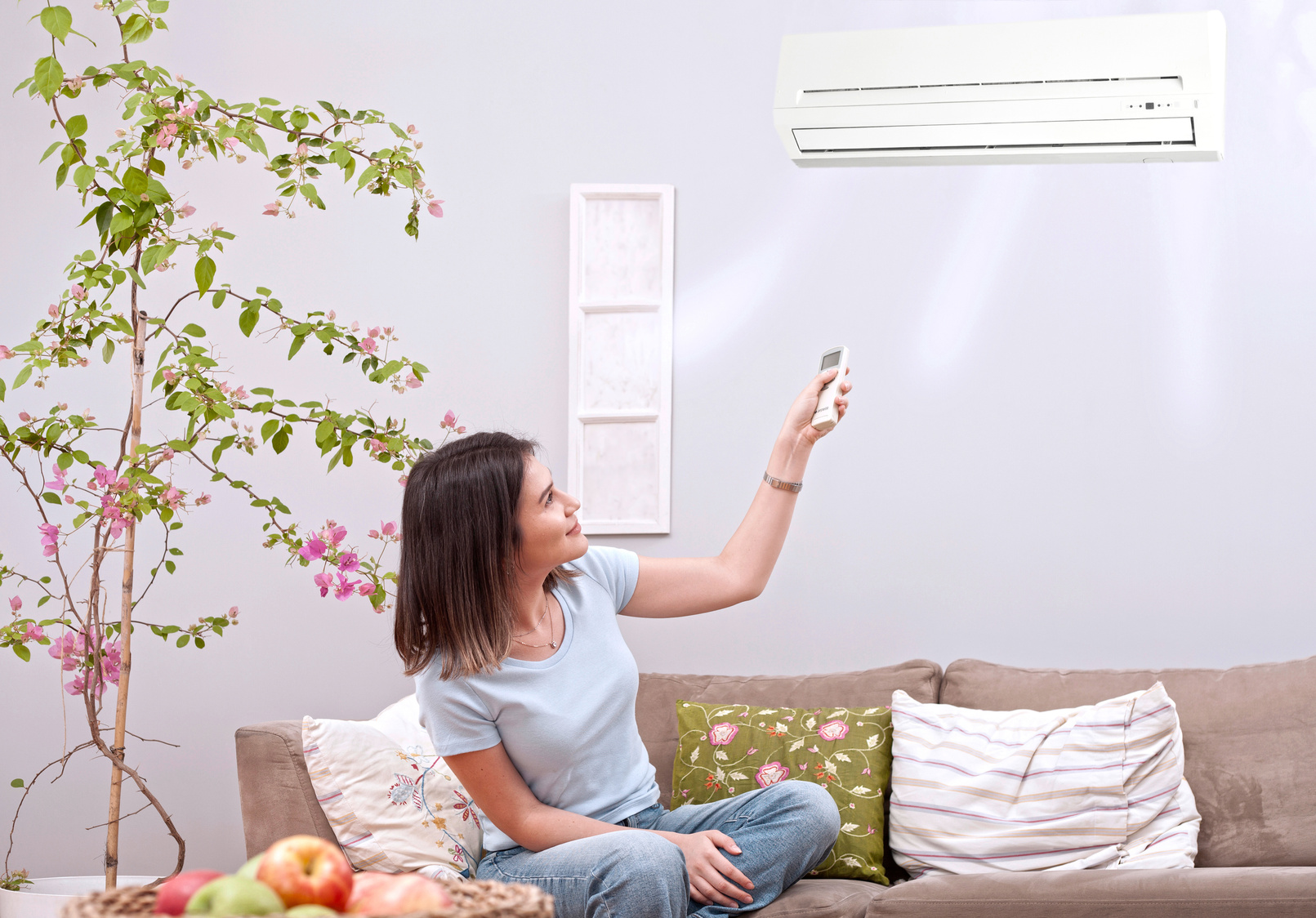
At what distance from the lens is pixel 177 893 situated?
70 cm

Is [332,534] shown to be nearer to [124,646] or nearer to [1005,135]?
[124,646]

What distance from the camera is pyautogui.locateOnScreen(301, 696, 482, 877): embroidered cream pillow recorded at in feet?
5.85

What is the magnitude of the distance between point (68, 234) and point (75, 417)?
939 millimetres

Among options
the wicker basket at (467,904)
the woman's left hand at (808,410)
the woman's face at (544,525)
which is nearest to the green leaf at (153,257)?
the woman's face at (544,525)

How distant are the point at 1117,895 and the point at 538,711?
0.87m

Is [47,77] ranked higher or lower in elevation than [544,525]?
higher

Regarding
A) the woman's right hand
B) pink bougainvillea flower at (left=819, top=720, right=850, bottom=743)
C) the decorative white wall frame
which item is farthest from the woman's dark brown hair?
the decorative white wall frame

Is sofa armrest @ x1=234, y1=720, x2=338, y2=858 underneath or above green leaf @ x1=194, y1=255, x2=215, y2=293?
underneath

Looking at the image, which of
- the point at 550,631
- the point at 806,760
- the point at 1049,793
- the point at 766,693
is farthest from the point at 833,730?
the point at 550,631

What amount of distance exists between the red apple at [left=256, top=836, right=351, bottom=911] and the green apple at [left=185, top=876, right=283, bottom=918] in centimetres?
1

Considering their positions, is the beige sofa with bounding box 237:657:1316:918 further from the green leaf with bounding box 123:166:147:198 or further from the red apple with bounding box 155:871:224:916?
the red apple with bounding box 155:871:224:916

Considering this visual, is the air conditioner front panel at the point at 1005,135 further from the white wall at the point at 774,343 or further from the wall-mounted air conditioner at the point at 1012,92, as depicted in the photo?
the white wall at the point at 774,343

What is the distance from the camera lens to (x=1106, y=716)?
6.47 ft

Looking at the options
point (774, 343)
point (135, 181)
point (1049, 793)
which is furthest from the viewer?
point (774, 343)
